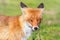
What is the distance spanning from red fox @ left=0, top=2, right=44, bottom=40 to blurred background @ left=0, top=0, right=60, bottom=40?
130 cm

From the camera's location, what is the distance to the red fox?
13.3 metres

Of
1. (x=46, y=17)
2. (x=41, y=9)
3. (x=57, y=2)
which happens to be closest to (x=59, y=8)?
(x=57, y=2)

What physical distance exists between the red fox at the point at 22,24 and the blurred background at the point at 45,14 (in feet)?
4.28

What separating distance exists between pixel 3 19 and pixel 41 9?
1227 mm

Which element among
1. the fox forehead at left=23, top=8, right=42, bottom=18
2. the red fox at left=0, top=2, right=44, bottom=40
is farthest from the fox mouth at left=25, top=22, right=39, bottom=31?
the fox forehead at left=23, top=8, right=42, bottom=18

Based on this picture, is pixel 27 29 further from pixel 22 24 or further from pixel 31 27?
pixel 31 27

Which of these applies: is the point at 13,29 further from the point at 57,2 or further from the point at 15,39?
the point at 57,2

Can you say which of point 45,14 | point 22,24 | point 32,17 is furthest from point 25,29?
point 45,14

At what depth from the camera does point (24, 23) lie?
1355cm

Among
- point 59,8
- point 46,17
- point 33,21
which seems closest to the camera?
point 33,21

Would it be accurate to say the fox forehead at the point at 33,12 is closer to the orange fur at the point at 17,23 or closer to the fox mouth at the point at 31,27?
the orange fur at the point at 17,23

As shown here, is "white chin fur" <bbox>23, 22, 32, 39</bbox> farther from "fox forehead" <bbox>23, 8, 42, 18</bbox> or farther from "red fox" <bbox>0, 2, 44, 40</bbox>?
"fox forehead" <bbox>23, 8, 42, 18</bbox>

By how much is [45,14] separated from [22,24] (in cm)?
642

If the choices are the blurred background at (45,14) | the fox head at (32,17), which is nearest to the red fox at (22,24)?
the fox head at (32,17)
